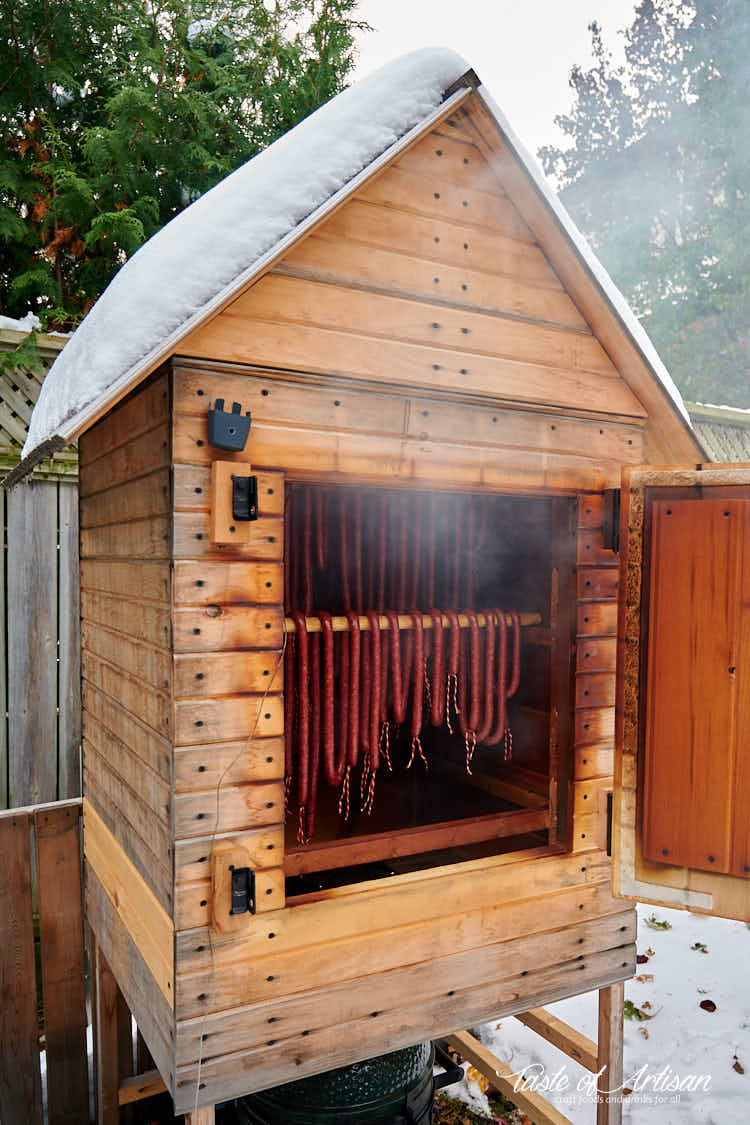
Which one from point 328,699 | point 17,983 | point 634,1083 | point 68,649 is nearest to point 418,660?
point 328,699

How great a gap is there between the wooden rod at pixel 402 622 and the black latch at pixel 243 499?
418 millimetres

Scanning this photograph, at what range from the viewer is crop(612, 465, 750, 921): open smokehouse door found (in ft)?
7.79

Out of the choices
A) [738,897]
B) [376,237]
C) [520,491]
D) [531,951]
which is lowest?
[531,951]

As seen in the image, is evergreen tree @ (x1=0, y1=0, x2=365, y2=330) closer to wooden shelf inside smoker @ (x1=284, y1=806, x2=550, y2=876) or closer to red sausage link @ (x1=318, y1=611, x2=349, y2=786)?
red sausage link @ (x1=318, y1=611, x2=349, y2=786)

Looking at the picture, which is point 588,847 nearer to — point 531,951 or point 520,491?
point 531,951

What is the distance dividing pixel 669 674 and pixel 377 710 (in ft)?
3.42

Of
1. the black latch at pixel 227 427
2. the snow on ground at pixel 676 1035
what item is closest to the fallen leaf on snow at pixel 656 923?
the snow on ground at pixel 676 1035

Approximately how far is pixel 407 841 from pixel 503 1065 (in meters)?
2.02

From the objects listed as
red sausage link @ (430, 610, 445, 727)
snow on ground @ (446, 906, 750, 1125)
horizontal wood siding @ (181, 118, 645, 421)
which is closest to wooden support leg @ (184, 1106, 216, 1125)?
red sausage link @ (430, 610, 445, 727)

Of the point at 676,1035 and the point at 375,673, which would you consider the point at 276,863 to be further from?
the point at 676,1035

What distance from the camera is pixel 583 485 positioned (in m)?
2.84

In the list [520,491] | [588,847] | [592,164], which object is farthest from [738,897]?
[592,164]

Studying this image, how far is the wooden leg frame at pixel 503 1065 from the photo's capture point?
10.2 feet

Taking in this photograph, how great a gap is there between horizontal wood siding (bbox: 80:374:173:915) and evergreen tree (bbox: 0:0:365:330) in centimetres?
318
